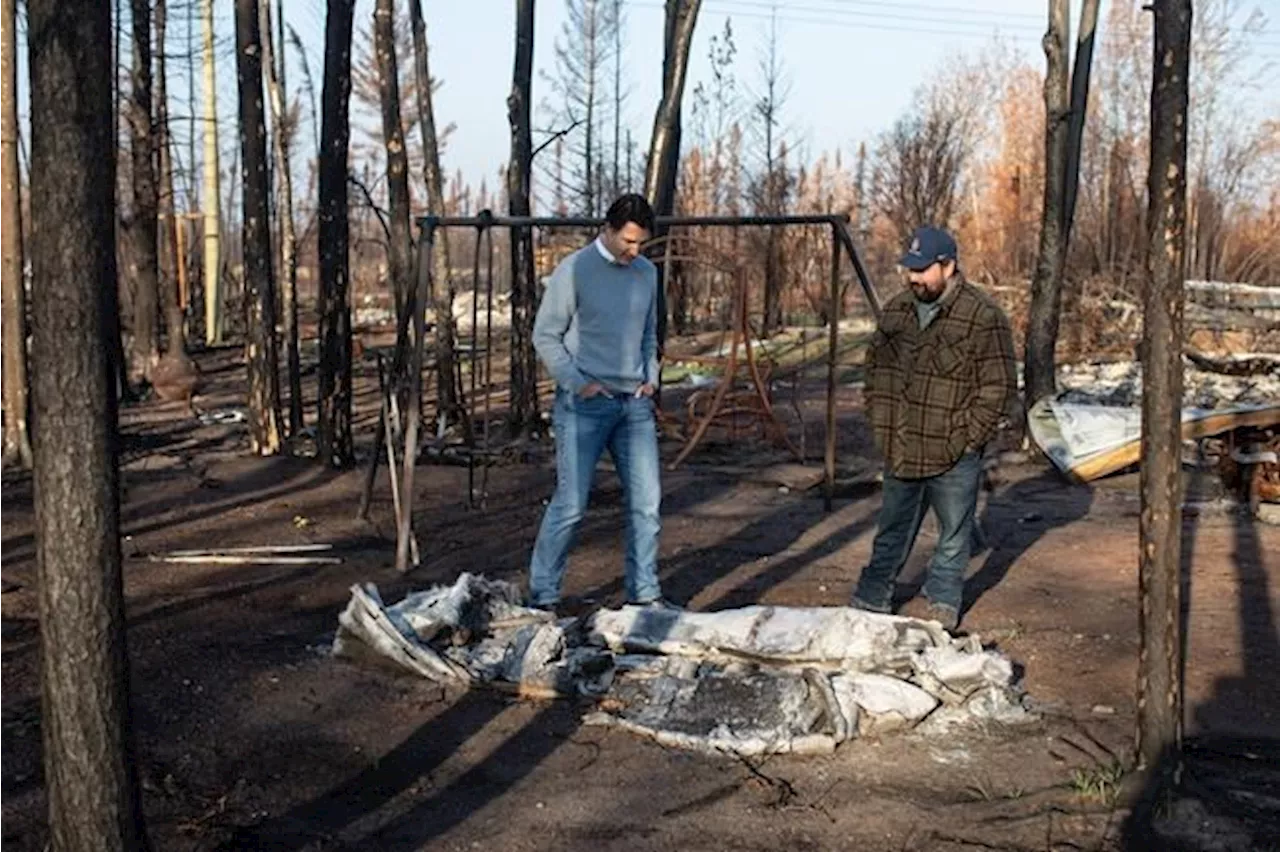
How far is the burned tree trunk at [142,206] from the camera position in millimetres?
17984

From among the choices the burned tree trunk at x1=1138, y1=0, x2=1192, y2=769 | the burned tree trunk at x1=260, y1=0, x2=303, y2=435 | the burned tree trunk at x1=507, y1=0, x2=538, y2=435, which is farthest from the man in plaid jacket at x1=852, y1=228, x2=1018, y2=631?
the burned tree trunk at x1=260, y1=0, x2=303, y2=435

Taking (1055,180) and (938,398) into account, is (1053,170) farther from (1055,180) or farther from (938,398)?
(938,398)

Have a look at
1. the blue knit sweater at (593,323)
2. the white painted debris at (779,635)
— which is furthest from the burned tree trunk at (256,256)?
the white painted debris at (779,635)

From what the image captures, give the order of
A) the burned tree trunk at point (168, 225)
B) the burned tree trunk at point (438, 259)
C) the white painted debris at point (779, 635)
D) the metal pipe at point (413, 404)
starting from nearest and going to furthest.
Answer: the white painted debris at point (779, 635) → the metal pipe at point (413, 404) → the burned tree trunk at point (438, 259) → the burned tree trunk at point (168, 225)

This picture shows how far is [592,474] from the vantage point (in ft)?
21.2

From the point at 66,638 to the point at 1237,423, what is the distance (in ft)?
→ 30.3

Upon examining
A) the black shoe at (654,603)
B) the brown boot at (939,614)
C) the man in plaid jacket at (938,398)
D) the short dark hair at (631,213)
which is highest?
the short dark hair at (631,213)

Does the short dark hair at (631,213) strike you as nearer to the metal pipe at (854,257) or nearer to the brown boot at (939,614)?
the brown boot at (939,614)

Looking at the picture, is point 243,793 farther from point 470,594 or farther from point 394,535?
point 394,535

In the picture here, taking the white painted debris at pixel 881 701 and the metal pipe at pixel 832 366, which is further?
the metal pipe at pixel 832 366

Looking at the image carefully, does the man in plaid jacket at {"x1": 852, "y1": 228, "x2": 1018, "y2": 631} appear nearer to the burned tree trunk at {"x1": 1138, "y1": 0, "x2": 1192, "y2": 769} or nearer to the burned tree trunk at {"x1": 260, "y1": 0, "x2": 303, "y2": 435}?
the burned tree trunk at {"x1": 1138, "y1": 0, "x2": 1192, "y2": 769}

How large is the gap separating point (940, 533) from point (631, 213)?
1.96m

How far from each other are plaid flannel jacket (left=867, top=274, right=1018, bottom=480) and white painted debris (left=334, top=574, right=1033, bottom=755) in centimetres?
80

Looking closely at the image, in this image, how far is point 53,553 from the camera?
3238 millimetres
